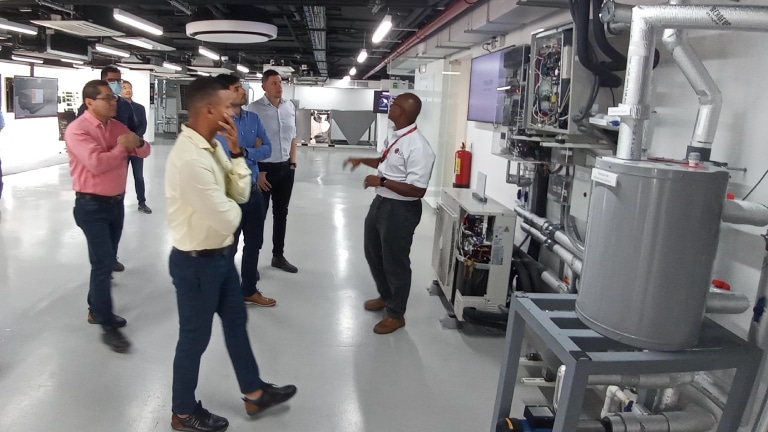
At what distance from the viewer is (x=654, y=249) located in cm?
153

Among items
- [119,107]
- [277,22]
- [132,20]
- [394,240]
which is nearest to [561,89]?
[394,240]

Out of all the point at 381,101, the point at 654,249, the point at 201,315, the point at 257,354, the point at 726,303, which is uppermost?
the point at 381,101

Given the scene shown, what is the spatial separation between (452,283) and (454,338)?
42 centimetres

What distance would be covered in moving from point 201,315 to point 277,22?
9.00 m

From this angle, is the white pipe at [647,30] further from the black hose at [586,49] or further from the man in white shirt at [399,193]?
the man in white shirt at [399,193]

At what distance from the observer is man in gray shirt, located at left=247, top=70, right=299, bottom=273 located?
4.24 metres

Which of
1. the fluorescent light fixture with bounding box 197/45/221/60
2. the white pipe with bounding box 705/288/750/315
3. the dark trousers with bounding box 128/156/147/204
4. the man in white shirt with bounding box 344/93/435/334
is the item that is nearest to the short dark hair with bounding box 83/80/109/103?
the man in white shirt with bounding box 344/93/435/334

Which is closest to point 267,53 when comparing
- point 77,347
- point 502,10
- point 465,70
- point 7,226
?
point 465,70

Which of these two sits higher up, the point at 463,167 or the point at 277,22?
the point at 277,22

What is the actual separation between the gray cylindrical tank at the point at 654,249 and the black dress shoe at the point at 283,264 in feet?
11.7

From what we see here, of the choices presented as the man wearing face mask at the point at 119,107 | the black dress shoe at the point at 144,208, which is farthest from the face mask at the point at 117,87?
the black dress shoe at the point at 144,208

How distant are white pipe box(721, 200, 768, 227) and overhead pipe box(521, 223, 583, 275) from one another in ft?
3.27

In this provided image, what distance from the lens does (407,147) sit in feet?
11.2

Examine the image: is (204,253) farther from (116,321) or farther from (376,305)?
(376,305)
